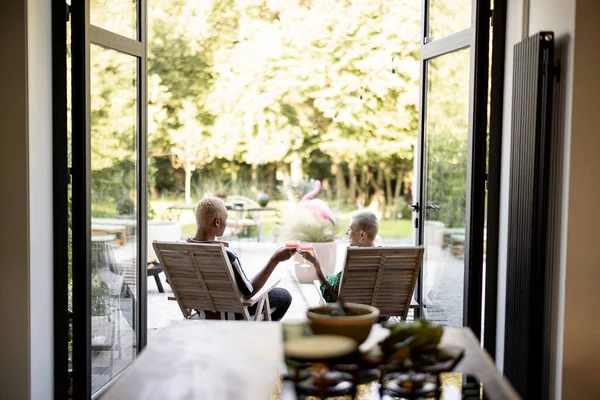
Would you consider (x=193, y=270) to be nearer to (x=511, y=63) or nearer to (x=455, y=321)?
(x=455, y=321)

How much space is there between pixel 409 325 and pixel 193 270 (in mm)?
2759

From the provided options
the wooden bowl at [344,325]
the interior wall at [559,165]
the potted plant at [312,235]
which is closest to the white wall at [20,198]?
the wooden bowl at [344,325]

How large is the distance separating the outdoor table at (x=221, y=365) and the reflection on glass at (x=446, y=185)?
2333mm

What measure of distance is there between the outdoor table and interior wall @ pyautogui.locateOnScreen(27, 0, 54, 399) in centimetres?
166

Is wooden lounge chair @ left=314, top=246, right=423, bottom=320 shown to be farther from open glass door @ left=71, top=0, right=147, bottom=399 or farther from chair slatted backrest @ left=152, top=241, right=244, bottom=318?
open glass door @ left=71, top=0, right=147, bottom=399

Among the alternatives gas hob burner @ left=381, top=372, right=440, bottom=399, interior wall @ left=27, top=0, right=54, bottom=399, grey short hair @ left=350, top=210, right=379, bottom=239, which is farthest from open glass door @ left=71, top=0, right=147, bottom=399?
gas hob burner @ left=381, top=372, right=440, bottom=399

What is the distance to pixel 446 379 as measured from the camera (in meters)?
1.86

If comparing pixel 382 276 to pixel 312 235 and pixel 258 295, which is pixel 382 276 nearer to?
pixel 258 295

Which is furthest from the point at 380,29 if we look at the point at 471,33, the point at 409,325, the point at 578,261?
the point at 409,325

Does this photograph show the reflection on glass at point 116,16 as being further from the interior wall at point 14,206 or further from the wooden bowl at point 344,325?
the wooden bowl at point 344,325

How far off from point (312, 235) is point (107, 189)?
4548mm

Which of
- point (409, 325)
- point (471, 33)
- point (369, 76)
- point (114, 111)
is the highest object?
point (369, 76)

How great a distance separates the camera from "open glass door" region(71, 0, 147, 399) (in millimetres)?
4121

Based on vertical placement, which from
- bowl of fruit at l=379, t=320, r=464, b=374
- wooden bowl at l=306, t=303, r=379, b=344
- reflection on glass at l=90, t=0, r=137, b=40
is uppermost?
Result: reflection on glass at l=90, t=0, r=137, b=40
